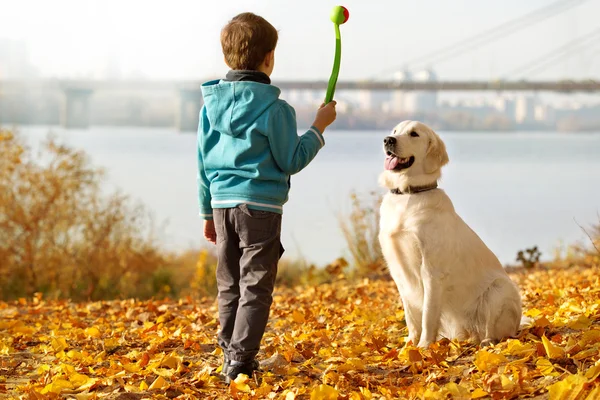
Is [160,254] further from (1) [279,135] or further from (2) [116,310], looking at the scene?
(1) [279,135]

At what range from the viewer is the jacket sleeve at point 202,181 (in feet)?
10.0

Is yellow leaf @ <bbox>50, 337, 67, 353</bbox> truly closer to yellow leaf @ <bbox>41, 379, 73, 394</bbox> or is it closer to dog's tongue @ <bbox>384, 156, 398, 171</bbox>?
yellow leaf @ <bbox>41, 379, 73, 394</bbox>

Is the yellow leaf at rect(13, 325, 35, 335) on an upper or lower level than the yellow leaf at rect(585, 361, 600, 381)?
lower

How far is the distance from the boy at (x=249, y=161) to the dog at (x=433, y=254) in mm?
450

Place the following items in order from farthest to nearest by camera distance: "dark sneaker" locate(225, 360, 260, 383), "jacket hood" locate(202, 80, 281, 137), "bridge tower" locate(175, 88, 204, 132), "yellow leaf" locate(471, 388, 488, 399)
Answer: "bridge tower" locate(175, 88, 204, 132)
"dark sneaker" locate(225, 360, 260, 383)
"jacket hood" locate(202, 80, 281, 137)
"yellow leaf" locate(471, 388, 488, 399)

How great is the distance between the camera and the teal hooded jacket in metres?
2.85

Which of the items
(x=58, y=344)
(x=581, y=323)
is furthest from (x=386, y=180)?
(x=58, y=344)

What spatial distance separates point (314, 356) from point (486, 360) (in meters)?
0.91

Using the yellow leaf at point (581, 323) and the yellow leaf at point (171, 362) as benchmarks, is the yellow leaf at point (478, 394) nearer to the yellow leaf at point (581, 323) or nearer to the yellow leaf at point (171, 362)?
the yellow leaf at point (581, 323)

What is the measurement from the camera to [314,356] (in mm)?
3385

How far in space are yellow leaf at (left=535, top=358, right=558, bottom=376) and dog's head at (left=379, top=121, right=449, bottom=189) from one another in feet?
3.03

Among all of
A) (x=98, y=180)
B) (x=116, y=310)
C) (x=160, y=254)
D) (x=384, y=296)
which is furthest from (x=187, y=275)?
(x=384, y=296)

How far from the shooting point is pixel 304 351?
3.39 meters

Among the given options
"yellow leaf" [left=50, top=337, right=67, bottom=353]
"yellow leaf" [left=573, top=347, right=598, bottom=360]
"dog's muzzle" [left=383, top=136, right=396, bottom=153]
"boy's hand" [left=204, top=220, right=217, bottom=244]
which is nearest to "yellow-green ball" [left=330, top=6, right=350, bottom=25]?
"dog's muzzle" [left=383, top=136, right=396, bottom=153]
